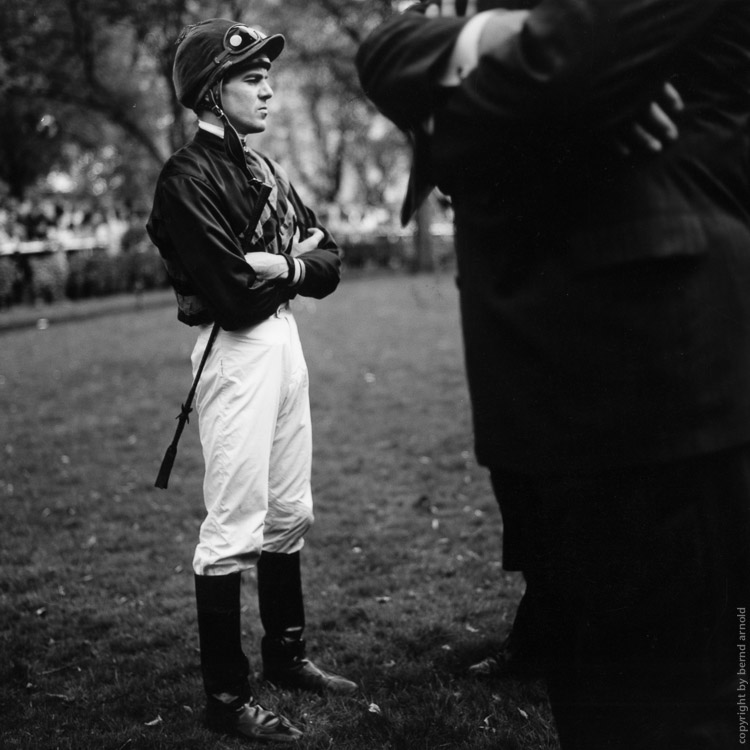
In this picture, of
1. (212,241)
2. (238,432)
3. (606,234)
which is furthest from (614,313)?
(238,432)

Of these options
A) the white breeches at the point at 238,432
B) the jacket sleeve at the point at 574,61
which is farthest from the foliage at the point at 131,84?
the jacket sleeve at the point at 574,61

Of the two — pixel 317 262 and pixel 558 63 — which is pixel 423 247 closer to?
pixel 317 262

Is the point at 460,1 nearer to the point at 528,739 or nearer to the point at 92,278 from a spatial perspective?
the point at 528,739

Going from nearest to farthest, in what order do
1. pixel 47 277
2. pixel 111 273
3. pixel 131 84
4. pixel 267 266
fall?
pixel 267 266 < pixel 47 277 < pixel 131 84 < pixel 111 273

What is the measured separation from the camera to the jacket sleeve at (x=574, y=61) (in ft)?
5.37

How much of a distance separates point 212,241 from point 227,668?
1.43 m

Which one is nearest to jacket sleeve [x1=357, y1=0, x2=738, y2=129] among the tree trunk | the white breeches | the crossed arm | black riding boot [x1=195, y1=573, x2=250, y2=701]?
the crossed arm

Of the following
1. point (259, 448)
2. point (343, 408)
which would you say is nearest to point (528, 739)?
point (259, 448)

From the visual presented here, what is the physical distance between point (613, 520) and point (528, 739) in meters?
1.44

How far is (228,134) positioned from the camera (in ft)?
9.86

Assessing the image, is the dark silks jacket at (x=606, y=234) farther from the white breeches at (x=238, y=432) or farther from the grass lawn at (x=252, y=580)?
the grass lawn at (x=252, y=580)

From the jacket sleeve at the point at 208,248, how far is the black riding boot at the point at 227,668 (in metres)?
0.91

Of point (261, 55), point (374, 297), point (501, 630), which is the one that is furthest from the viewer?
point (374, 297)

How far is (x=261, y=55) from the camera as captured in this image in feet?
9.85
